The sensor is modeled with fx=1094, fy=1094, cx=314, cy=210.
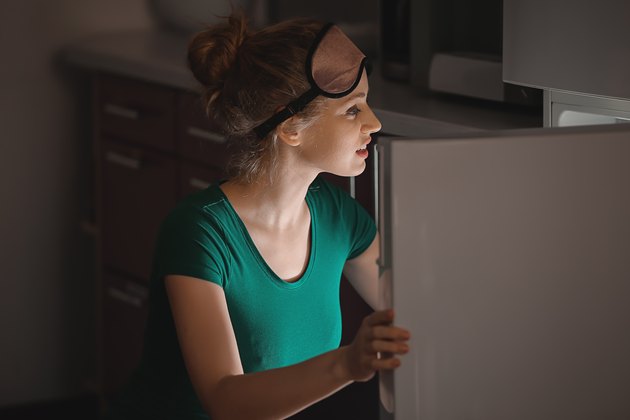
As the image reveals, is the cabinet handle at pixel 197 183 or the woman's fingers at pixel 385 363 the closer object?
the woman's fingers at pixel 385 363

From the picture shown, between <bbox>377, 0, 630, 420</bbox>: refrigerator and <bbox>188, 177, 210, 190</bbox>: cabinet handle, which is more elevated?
<bbox>188, 177, 210, 190</bbox>: cabinet handle

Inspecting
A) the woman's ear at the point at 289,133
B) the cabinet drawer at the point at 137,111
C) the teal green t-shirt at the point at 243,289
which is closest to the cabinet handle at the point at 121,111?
Result: the cabinet drawer at the point at 137,111

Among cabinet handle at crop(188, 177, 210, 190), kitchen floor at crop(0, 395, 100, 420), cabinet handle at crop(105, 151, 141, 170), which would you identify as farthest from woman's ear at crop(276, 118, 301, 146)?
kitchen floor at crop(0, 395, 100, 420)

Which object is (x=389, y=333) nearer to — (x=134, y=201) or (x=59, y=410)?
(x=134, y=201)

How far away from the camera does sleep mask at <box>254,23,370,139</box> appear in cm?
133

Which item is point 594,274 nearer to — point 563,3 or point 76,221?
point 563,3

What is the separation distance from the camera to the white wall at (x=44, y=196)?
264cm

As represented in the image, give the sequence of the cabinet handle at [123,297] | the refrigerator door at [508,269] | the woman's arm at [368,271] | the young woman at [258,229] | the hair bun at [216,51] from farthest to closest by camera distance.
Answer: the cabinet handle at [123,297] < the woman's arm at [368,271] < the hair bun at [216,51] < the young woman at [258,229] < the refrigerator door at [508,269]

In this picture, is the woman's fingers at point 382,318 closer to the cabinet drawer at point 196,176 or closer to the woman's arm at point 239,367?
the woman's arm at point 239,367

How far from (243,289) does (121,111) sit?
1215 mm

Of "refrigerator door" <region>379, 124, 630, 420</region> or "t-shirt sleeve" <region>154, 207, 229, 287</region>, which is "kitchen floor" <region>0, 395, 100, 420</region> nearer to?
"t-shirt sleeve" <region>154, 207, 229, 287</region>

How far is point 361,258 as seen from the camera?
1547mm

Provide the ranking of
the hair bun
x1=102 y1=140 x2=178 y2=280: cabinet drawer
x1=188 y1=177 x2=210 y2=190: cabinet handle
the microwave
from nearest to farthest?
the hair bun
the microwave
x1=188 y1=177 x2=210 y2=190: cabinet handle
x1=102 y1=140 x2=178 y2=280: cabinet drawer

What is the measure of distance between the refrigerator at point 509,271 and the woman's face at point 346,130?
352mm
